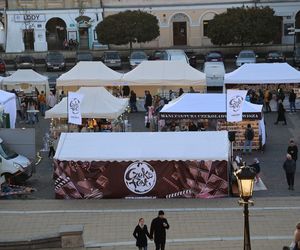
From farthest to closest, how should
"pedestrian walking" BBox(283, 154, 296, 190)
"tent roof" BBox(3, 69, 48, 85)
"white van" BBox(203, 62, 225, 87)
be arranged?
1. "white van" BBox(203, 62, 225, 87)
2. "tent roof" BBox(3, 69, 48, 85)
3. "pedestrian walking" BBox(283, 154, 296, 190)

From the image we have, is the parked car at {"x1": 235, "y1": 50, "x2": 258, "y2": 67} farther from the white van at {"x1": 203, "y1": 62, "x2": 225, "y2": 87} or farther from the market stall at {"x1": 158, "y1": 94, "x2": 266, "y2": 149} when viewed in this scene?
the market stall at {"x1": 158, "y1": 94, "x2": 266, "y2": 149}

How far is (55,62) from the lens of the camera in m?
49.4

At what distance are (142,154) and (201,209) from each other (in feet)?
7.87

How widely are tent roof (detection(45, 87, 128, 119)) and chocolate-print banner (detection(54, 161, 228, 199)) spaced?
235 inches

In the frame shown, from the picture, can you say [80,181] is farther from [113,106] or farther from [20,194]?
[113,106]

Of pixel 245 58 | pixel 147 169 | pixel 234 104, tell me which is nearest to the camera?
pixel 147 169

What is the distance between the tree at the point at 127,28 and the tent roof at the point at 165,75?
55.4ft

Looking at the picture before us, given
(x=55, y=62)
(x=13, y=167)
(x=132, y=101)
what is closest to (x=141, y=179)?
(x=13, y=167)

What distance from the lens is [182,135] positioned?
809 inches

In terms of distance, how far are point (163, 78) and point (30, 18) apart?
25505 millimetres

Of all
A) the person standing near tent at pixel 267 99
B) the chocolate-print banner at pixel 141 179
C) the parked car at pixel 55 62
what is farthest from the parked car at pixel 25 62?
the chocolate-print banner at pixel 141 179

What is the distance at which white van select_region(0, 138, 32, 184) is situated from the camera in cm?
2133

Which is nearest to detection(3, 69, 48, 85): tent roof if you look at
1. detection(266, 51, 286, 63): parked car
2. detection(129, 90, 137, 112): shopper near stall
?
detection(129, 90, 137, 112): shopper near stall

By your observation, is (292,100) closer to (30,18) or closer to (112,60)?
(112,60)
